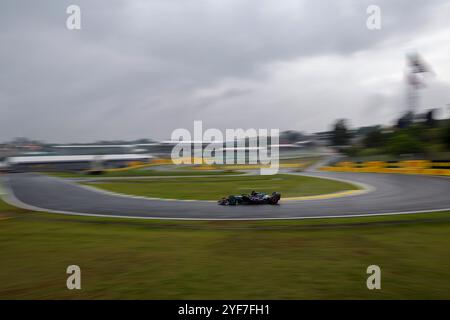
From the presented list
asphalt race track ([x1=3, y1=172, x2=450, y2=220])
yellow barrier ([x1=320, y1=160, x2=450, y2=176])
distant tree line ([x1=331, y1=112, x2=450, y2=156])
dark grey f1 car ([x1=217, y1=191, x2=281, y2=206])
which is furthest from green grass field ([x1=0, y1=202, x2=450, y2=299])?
distant tree line ([x1=331, y1=112, x2=450, y2=156])

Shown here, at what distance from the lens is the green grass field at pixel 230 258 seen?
641 centimetres

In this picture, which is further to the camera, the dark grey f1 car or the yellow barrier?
the yellow barrier

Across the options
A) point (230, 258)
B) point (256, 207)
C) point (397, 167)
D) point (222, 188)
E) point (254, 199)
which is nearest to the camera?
point (230, 258)

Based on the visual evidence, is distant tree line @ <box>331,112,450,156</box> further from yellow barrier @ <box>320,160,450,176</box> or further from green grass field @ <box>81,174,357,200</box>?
green grass field @ <box>81,174,357,200</box>

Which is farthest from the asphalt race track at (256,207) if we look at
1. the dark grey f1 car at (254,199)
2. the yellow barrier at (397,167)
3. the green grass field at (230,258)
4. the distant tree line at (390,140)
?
the distant tree line at (390,140)

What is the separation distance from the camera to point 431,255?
8281 millimetres

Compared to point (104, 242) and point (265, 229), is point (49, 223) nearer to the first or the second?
point (104, 242)

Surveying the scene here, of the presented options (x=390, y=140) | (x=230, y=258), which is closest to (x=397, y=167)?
(x=390, y=140)

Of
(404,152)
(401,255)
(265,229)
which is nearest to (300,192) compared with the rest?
(265,229)

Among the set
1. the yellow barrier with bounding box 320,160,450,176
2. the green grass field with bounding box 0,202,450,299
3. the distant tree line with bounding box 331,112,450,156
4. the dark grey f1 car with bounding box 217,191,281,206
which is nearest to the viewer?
the green grass field with bounding box 0,202,450,299

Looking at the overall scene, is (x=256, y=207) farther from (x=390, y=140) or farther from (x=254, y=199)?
(x=390, y=140)

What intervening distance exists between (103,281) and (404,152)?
160 feet

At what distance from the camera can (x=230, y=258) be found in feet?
27.4

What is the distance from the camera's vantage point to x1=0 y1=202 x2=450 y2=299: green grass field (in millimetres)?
6406
